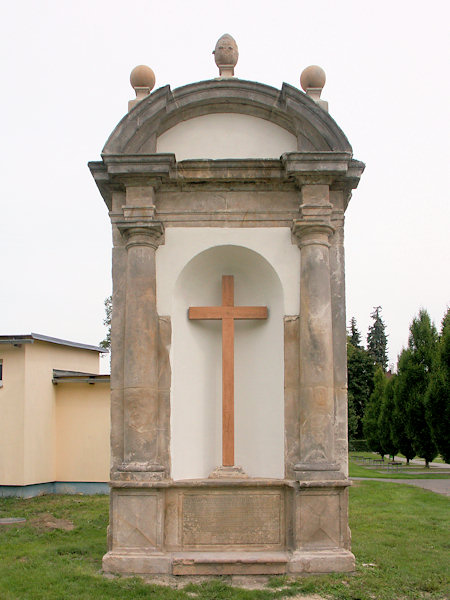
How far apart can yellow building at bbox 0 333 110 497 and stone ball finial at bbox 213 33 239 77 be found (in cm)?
804

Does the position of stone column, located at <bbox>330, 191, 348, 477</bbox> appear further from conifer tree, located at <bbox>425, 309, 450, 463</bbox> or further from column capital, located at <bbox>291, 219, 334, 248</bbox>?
conifer tree, located at <bbox>425, 309, 450, 463</bbox>

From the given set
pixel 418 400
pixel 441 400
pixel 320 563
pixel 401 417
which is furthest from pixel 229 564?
pixel 401 417

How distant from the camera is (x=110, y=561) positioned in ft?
20.7

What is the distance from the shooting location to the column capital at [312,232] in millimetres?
6832

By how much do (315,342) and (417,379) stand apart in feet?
59.7

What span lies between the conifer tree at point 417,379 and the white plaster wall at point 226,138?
55.8 ft

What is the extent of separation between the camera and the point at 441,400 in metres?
18.9

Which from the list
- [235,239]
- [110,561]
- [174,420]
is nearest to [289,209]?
[235,239]

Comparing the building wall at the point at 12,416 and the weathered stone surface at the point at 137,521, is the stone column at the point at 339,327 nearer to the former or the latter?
the weathered stone surface at the point at 137,521

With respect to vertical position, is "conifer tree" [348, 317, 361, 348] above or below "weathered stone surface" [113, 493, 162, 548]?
above

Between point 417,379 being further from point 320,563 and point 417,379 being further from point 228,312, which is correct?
point 320,563

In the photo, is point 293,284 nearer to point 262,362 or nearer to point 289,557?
point 262,362

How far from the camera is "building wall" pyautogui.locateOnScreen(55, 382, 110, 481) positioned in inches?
572

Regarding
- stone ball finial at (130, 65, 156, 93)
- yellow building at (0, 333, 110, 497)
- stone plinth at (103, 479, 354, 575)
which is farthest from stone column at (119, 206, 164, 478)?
yellow building at (0, 333, 110, 497)
